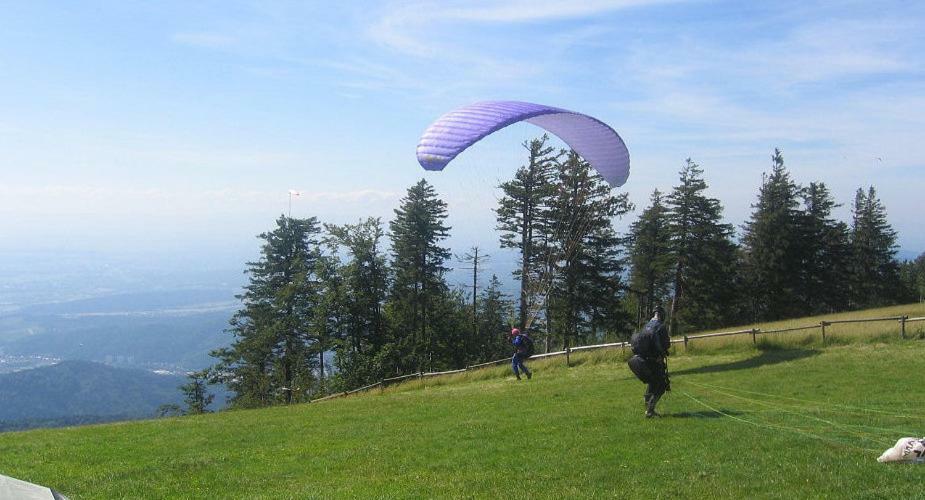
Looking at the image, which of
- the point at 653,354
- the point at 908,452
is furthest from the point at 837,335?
the point at 908,452

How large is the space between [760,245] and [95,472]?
5287 centimetres

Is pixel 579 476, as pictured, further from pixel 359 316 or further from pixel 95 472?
pixel 359 316

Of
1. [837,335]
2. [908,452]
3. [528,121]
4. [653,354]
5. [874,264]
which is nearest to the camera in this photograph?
[908,452]

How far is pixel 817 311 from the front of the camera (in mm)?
60969

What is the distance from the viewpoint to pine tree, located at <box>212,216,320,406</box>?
4856 cm

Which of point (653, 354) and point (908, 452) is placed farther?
point (653, 354)

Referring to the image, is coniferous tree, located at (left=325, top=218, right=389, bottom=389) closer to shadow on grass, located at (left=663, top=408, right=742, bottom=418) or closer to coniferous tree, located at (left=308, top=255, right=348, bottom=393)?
coniferous tree, located at (left=308, top=255, right=348, bottom=393)

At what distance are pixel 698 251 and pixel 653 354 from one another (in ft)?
131

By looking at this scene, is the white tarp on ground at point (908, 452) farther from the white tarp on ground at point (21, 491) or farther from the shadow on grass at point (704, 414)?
the white tarp on ground at point (21, 491)

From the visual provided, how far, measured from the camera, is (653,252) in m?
55.4

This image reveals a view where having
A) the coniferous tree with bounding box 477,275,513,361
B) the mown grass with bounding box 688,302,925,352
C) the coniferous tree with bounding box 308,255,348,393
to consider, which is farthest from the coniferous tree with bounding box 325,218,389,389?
the mown grass with bounding box 688,302,925,352

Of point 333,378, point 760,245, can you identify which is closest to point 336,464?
point 333,378

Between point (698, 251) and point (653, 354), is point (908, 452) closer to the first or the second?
point (653, 354)

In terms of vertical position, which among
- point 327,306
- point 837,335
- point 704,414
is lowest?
point 704,414
